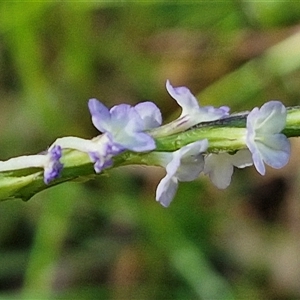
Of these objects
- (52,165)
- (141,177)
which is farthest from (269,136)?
(141,177)

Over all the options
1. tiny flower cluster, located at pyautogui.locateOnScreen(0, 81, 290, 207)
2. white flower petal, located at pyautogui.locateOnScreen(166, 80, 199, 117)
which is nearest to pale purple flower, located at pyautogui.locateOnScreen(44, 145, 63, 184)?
tiny flower cluster, located at pyautogui.locateOnScreen(0, 81, 290, 207)

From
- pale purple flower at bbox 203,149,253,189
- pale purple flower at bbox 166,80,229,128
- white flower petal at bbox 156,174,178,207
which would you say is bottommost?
white flower petal at bbox 156,174,178,207

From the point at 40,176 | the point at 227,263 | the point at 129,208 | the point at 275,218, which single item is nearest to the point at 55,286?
the point at 129,208

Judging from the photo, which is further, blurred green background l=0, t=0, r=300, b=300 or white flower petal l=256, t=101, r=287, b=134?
blurred green background l=0, t=0, r=300, b=300

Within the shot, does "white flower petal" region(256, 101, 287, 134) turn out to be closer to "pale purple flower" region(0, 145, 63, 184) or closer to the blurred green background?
"pale purple flower" region(0, 145, 63, 184)

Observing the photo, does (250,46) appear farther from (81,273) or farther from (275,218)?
(81,273)

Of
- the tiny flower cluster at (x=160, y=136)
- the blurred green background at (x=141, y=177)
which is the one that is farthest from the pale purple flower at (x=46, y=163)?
the blurred green background at (x=141, y=177)

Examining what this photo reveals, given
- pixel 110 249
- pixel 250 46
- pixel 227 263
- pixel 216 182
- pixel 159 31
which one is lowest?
pixel 216 182
